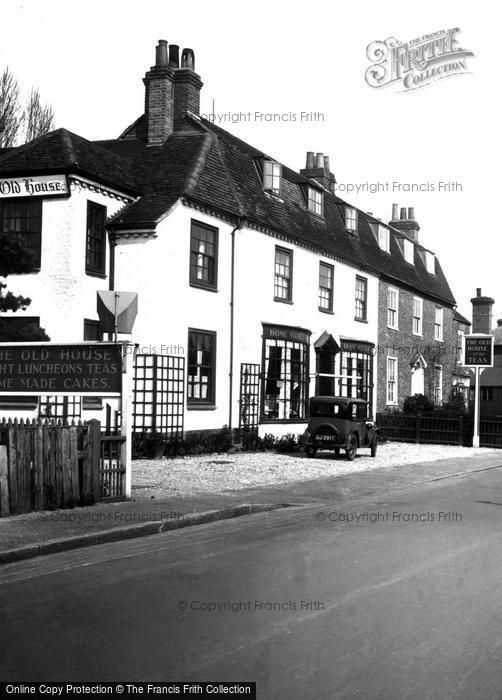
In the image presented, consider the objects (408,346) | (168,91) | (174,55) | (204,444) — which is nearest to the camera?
(204,444)

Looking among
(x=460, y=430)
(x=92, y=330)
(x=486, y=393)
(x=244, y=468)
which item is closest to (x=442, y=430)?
(x=460, y=430)

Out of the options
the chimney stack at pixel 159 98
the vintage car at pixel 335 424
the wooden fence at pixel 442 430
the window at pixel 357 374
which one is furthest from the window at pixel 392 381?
the chimney stack at pixel 159 98

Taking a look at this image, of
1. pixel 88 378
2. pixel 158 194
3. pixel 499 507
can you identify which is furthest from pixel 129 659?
pixel 158 194

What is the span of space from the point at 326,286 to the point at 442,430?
259 inches

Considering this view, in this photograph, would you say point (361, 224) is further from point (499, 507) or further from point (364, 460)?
point (499, 507)

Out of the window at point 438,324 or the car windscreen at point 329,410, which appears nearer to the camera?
the car windscreen at point 329,410

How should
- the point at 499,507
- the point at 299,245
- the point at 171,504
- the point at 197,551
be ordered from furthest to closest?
1. the point at 299,245
2. the point at 499,507
3. the point at 171,504
4. the point at 197,551

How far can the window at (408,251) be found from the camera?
129 feet

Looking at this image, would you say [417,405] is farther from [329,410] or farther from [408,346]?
[329,410]

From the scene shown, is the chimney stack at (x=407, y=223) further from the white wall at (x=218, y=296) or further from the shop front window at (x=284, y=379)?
the shop front window at (x=284, y=379)

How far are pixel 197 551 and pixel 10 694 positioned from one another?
437 centimetres

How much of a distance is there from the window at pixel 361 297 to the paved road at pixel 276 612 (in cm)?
2203

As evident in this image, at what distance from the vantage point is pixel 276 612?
20.3 feet

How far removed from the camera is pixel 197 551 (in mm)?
8758
